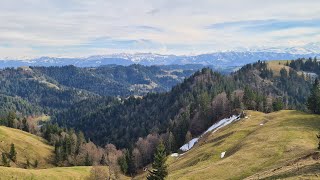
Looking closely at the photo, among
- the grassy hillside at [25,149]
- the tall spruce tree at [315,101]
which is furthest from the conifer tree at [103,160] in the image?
the tall spruce tree at [315,101]

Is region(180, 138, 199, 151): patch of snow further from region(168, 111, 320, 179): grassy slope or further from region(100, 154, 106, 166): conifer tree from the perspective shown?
region(100, 154, 106, 166): conifer tree

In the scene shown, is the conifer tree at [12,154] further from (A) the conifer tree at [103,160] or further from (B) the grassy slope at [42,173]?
(A) the conifer tree at [103,160]

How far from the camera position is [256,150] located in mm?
81625

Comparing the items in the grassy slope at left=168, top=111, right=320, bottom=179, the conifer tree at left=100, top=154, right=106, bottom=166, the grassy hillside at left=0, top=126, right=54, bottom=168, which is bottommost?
the conifer tree at left=100, top=154, right=106, bottom=166

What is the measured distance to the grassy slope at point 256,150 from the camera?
2774 inches

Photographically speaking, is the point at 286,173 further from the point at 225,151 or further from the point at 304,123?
the point at 304,123

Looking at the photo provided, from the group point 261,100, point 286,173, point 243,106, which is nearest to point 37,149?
point 243,106

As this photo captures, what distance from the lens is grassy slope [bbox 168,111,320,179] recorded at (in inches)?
2774

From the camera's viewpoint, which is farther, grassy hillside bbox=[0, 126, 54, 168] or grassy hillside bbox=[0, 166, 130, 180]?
grassy hillside bbox=[0, 126, 54, 168]

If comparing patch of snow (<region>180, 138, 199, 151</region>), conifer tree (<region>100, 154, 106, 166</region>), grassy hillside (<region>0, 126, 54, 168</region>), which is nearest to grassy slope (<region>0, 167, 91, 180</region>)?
grassy hillside (<region>0, 126, 54, 168</region>)

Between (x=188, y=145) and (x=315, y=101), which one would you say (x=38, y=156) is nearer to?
(x=188, y=145)

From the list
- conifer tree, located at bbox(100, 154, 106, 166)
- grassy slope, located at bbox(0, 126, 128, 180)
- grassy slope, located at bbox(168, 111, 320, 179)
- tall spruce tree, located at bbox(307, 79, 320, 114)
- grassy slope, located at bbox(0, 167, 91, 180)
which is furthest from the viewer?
conifer tree, located at bbox(100, 154, 106, 166)

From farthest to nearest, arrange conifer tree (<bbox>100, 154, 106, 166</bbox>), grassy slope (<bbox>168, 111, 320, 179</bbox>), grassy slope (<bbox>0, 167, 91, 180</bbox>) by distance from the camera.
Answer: conifer tree (<bbox>100, 154, 106, 166</bbox>)
grassy slope (<bbox>0, 167, 91, 180</bbox>)
grassy slope (<bbox>168, 111, 320, 179</bbox>)

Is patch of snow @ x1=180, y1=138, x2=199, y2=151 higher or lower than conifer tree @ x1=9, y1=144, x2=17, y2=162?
lower
